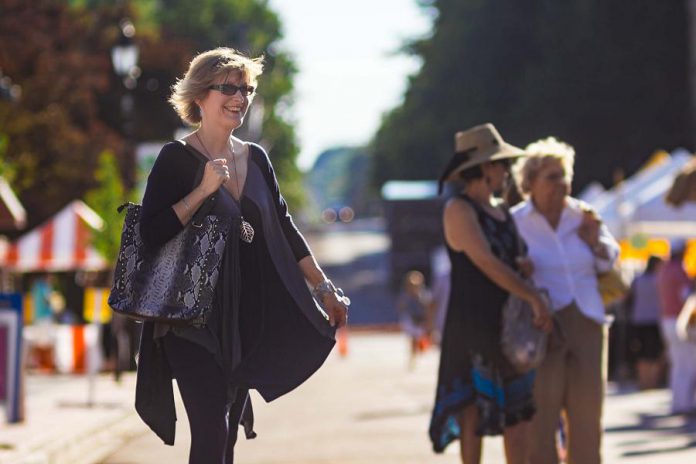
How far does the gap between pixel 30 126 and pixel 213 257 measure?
32.5m

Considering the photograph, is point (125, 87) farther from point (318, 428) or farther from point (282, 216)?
point (282, 216)

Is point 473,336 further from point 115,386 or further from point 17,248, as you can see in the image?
point 17,248

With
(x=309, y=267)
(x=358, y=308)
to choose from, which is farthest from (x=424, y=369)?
(x=358, y=308)

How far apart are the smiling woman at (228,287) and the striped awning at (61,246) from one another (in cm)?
2382

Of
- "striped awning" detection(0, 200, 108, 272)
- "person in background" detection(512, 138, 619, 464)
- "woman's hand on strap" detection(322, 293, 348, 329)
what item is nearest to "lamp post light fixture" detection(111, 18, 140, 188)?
"striped awning" detection(0, 200, 108, 272)

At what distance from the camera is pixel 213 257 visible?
222 inches

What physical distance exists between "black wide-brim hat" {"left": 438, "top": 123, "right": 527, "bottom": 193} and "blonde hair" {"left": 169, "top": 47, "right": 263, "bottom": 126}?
2.19 meters

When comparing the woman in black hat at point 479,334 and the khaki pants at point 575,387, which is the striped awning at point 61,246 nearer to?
the khaki pants at point 575,387

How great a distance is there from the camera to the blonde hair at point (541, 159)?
8.21m

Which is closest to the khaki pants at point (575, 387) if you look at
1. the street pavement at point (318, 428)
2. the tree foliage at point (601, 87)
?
the street pavement at point (318, 428)

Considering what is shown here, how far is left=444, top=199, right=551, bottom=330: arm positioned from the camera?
300 inches

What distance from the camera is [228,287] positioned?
18.9 feet

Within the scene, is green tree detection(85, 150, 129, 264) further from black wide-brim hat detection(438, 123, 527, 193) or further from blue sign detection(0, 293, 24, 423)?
black wide-brim hat detection(438, 123, 527, 193)

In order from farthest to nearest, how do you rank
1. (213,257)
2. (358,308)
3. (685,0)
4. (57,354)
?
(358,308) < (685,0) < (57,354) < (213,257)
